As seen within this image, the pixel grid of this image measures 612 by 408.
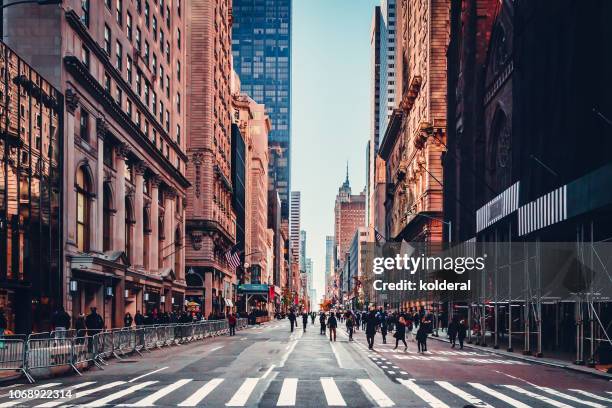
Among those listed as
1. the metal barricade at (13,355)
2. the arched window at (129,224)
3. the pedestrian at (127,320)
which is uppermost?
the arched window at (129,224)

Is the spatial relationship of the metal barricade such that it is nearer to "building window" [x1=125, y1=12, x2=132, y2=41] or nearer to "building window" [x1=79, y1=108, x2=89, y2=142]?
"building window" [x1=79, y1=108, x2=89, y2=142]

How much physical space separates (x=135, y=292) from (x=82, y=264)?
17747 mm

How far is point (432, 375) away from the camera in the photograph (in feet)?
79.4

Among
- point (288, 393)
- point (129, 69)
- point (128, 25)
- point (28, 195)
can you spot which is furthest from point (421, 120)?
point (288, 393)

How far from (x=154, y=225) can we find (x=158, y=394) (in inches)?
1957

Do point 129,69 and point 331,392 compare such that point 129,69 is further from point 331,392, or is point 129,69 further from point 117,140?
point 331,392

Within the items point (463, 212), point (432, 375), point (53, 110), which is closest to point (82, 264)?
point (53, 110)

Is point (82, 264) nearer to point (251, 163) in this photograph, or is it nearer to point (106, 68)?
point (106, 68)

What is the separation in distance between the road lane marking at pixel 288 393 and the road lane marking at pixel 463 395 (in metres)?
3.89

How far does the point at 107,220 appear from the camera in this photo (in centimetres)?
5281

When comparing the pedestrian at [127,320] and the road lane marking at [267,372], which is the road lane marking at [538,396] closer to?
the road lane marking at [267,372]

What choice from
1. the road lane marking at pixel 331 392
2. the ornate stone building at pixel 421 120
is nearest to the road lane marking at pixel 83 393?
the road lane marking at pixel 331 392

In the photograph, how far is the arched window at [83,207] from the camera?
150 feet

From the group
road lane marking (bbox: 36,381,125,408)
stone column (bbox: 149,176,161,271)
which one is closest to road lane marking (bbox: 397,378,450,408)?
road lane marking (bbox: 36,381,125,408)
